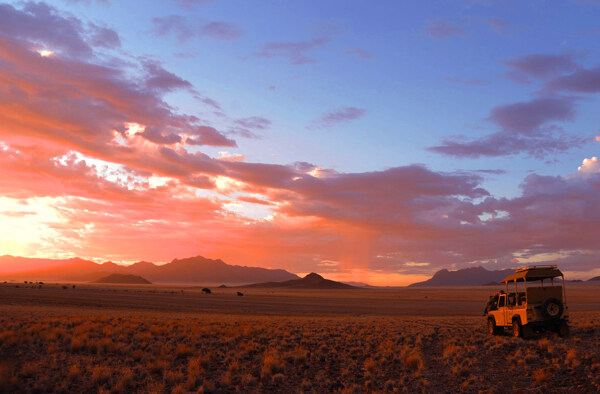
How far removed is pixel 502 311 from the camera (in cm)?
2403

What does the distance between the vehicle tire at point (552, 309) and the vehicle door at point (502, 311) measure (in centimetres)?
232

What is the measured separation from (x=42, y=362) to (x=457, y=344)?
17.7m

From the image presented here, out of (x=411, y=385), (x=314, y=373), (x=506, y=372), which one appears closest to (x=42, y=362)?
(x=314, y=373)

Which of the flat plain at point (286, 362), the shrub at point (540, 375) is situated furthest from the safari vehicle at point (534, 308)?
the shrub at point (540, 375)

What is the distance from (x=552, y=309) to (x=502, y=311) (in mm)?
2832

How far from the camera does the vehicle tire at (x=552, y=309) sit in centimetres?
2148

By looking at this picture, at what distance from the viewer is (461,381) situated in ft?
52.1

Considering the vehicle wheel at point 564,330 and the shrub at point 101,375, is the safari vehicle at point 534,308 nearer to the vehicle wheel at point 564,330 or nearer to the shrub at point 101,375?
the vehicle wheel at point 564,330

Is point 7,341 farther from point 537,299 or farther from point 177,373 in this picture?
point 537,299

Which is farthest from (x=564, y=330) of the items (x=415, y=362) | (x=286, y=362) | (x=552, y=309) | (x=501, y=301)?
(x=286, y=362)

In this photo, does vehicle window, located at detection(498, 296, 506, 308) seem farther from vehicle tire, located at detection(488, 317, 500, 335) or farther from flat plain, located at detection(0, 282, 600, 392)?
flat plain, located at detection(0, 282, 600, 392)

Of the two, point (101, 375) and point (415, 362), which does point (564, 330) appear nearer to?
point (415, 362)

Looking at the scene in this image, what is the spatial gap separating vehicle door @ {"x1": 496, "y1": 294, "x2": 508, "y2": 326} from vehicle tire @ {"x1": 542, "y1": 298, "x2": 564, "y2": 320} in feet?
7.60

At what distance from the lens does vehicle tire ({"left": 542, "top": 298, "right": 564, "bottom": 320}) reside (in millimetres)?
21484
